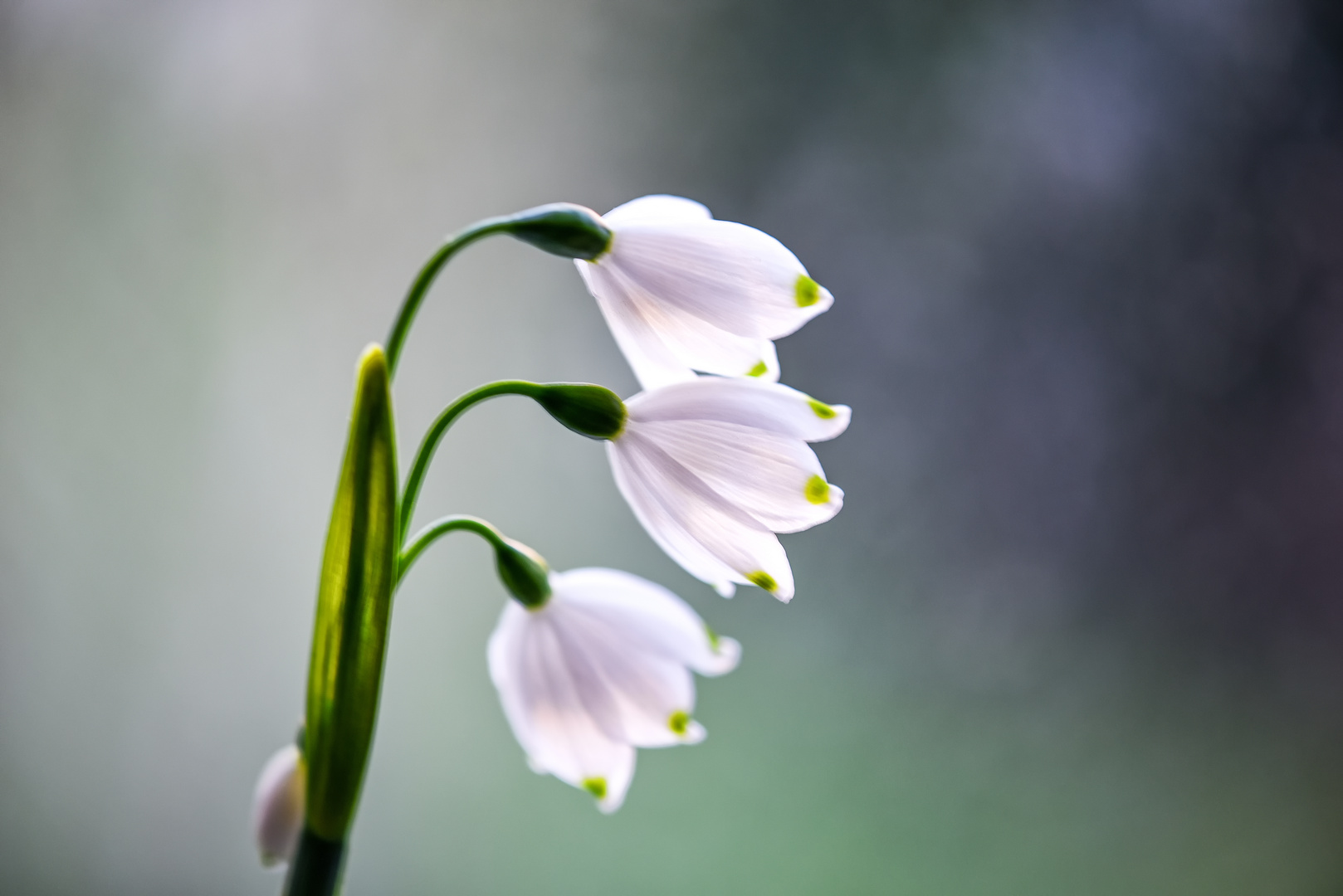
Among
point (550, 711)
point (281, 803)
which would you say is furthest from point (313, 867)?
point (550, 711)

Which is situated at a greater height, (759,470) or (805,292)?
(805,292)

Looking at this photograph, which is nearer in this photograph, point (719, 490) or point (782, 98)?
point (719, 490)

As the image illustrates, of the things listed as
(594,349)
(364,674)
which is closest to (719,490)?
(364,674)

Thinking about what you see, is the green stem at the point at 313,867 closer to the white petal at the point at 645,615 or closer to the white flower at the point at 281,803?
the white flower at the point at 281,803

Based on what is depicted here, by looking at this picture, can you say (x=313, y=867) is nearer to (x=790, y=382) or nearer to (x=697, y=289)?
(x=697, y=289)

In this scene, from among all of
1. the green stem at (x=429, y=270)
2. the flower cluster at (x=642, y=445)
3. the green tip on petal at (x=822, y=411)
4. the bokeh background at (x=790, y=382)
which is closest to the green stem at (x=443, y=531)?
the flower cluster at (x=642, y=445)

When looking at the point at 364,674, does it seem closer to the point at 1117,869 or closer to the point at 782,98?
the point at 782,98
